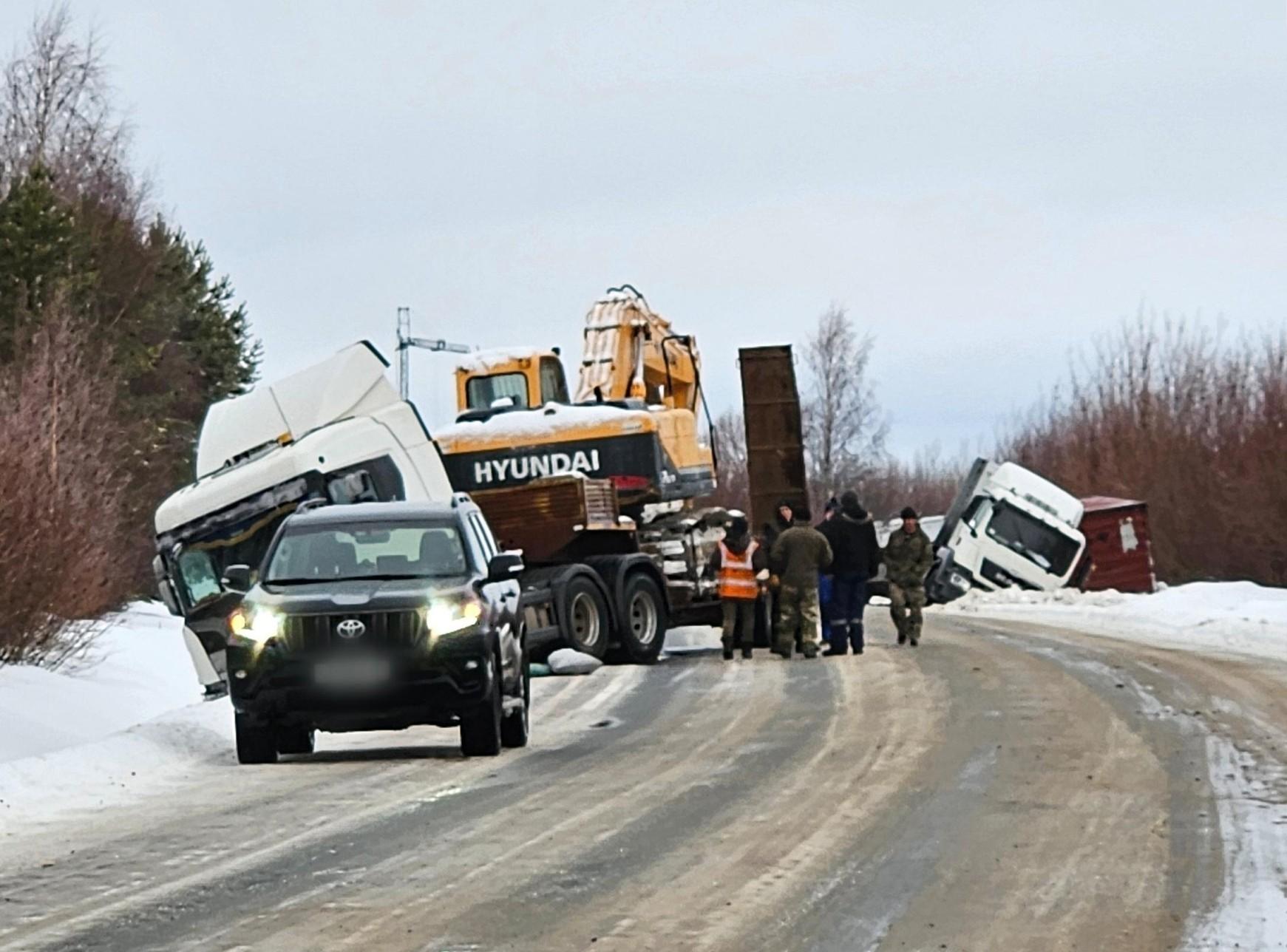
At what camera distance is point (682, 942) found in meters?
7.12

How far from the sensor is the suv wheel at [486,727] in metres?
13.7

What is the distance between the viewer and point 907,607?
84.5 feet

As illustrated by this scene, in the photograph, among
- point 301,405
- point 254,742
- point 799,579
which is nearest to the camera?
point 254,742

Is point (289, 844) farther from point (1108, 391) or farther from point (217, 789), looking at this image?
point (1108, 391)

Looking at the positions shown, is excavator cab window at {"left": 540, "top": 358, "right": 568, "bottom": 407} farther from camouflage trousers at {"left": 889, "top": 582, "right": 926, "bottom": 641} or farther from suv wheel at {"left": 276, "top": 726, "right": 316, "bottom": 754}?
suv wheel at {"left": 276, "top": 726, "right": 316, "bottom": 754}

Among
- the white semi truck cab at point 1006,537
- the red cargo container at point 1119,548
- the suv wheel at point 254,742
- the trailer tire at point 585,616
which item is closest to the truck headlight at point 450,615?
the suv wheel at point 254,742

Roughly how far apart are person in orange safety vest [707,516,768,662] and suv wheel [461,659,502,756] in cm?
1027

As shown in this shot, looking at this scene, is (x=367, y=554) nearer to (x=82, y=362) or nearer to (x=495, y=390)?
(x=495, y=390)

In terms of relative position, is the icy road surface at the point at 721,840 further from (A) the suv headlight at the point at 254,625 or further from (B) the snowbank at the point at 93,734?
(A) the suv headlight at the point at 254,625

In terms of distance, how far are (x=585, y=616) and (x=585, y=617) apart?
2cm

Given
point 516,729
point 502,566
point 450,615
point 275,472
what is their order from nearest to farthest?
point 450,615 → point 502,566 → point 516,729 → point 275,472

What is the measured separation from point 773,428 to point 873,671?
8.04 meters

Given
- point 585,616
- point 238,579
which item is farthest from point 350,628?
point 585,616

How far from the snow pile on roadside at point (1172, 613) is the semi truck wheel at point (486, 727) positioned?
10628 mm
